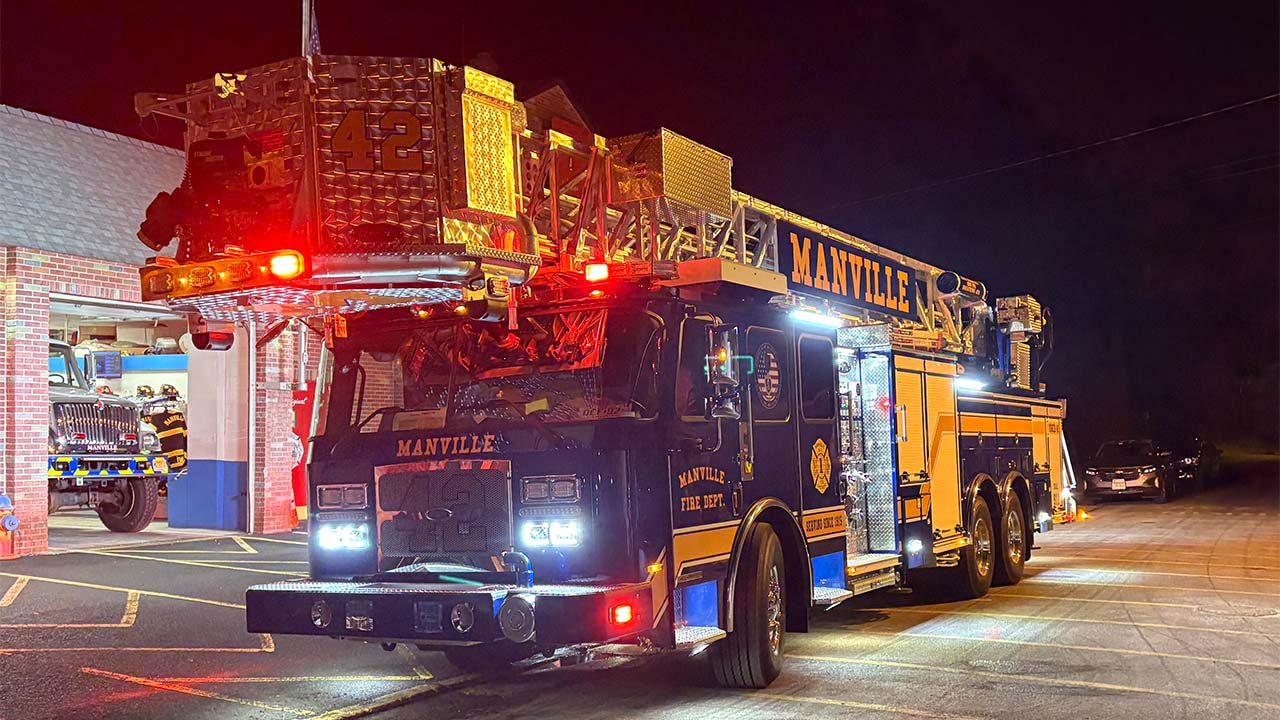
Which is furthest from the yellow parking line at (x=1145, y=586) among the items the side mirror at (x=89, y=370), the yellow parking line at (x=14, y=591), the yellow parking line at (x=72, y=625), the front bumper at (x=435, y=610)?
the side mirror at (x=89, y=370)

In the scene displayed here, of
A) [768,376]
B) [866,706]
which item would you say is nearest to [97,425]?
[768,376]

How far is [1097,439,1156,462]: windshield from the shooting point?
27062mm

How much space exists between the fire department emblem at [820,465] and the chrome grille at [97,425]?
12.4 m

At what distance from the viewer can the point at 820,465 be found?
866 centimetres

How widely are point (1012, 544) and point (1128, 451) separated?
16339 mm

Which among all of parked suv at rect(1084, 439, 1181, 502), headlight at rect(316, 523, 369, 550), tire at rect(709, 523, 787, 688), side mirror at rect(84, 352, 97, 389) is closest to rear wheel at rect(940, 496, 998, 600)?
tire at rect(709, 523, 787, 688)

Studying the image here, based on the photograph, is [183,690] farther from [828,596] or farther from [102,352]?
[102,352]

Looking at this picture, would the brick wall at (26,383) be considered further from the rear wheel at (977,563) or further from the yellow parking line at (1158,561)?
the yellow parking line at (1158,561)

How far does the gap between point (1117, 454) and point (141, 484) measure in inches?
811

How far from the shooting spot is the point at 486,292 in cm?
668

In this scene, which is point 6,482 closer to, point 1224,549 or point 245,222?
point 245,222

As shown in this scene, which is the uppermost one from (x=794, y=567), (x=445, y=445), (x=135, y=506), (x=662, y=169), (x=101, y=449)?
(x=662, y=169)

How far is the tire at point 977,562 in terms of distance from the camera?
11.5 metres

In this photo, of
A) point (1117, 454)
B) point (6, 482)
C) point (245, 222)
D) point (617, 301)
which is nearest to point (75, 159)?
point (6, 482)
